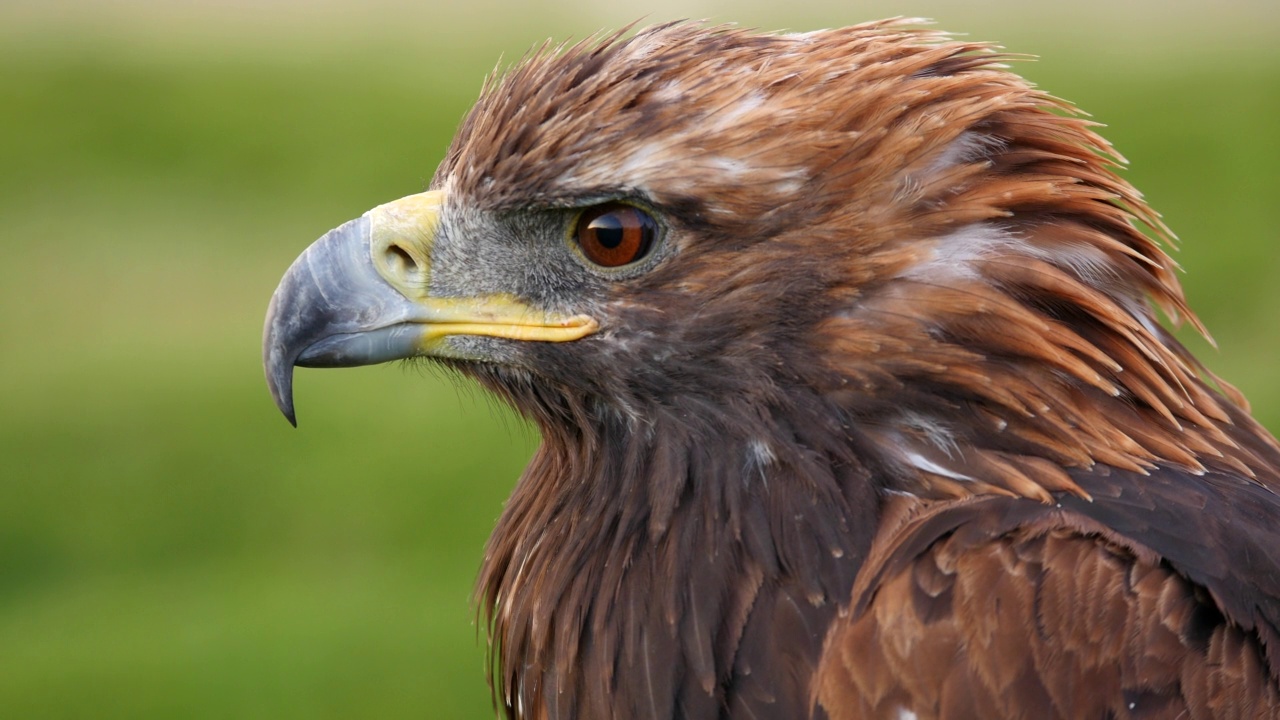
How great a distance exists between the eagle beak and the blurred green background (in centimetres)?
36

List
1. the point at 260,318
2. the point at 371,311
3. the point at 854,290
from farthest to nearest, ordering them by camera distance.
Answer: the point at 260,318
the point at 371,311
the point at 854,290

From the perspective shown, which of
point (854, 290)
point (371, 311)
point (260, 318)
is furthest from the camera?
point (260, 318)

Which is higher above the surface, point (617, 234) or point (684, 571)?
point (617, 234)

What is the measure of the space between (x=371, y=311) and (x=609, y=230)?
0.46m

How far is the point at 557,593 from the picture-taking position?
95.2 inches

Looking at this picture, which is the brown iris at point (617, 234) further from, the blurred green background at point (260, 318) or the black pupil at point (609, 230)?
the blurred green background at point (260, 318)

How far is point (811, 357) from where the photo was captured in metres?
2.24

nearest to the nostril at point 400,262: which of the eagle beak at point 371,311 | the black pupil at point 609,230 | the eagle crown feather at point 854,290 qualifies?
the eagle beak at point 371,311

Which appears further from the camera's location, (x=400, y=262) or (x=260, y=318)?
(x=260, y=318)

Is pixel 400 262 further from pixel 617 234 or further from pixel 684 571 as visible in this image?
pixel 684 571

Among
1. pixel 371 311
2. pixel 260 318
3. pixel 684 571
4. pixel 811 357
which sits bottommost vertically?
pixel 684 571

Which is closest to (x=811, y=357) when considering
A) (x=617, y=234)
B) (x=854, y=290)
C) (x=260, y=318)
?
(x=854, y=290)

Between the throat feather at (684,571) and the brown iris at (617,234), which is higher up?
the brown iris at (617,234)

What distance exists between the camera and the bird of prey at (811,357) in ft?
6.72
